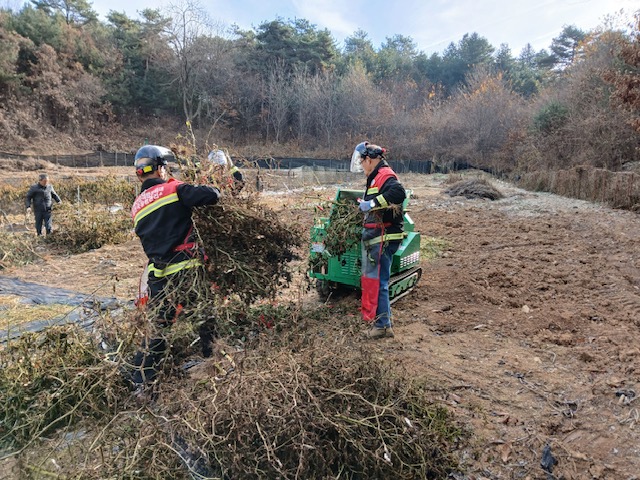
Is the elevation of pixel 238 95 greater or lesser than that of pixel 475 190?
greater

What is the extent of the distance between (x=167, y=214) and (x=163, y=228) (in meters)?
0.11

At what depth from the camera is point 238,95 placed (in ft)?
125

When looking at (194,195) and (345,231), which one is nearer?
(194,195)

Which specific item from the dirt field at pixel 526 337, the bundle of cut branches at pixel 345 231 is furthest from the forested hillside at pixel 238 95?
the bundle of cut branches at pixel 345 231

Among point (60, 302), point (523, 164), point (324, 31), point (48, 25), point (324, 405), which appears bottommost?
point (60, 302)

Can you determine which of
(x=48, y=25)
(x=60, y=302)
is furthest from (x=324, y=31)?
(x=60, y=302)

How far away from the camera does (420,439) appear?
98.0 inches

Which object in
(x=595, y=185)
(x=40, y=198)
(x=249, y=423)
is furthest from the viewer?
(x=595, y=185)

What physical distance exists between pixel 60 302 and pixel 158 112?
36192 millimetres

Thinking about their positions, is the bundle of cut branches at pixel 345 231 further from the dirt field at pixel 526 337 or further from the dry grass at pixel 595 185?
the dry grass at pixel 595 185

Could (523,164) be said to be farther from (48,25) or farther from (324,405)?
(48,25)

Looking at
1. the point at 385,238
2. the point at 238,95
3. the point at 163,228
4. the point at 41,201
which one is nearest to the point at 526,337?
the point at 385,238

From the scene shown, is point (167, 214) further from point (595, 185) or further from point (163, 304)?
point (595, 185)

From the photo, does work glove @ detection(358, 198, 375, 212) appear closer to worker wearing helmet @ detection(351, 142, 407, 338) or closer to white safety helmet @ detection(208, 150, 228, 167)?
worker wearing helmet @ detection(351, 142, 407, 338)
